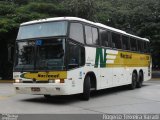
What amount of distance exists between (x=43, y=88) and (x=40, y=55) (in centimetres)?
128

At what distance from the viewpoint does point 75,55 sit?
15312 mm

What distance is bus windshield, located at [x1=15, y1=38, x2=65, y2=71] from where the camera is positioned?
14.7m

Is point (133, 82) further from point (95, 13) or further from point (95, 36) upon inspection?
point (95, 13)

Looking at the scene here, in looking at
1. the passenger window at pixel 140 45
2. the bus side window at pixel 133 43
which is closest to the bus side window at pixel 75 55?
the bus side window at pixel 133 43

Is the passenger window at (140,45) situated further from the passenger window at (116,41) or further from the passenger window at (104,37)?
the passenger window at (104,37)

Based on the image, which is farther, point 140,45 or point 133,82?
point 140,45

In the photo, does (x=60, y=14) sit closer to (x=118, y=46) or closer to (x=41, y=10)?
(x=41, y=10)

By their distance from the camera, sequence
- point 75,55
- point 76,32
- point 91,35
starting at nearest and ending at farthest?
point 75,55 < point 76,32 < point 91,35

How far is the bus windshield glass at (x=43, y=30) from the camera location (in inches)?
594

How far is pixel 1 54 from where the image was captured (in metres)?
34.8

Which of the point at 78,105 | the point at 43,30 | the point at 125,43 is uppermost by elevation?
the point at 43,30

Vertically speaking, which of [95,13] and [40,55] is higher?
[95,13]

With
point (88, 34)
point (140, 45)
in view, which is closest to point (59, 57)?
point (88, 34)

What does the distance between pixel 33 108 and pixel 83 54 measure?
136 inches
